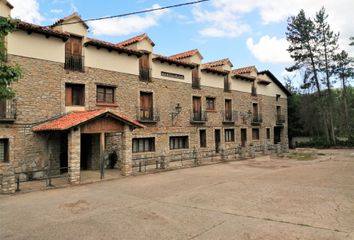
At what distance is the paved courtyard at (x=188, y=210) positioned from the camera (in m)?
6.49

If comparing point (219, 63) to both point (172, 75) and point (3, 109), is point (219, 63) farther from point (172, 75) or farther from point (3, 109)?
point (3, 109)

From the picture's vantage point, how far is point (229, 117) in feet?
85.0

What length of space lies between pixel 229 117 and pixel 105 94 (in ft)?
39.9

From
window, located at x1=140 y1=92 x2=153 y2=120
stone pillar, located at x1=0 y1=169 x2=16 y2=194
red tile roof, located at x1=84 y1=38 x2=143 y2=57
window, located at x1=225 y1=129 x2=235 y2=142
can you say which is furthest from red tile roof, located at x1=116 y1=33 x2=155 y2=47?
stone pillar, located at x1=0 y1=169 x2=16 y2=194

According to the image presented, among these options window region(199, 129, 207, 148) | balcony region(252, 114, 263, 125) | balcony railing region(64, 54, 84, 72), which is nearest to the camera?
balcony railing region(64, 54, 84, 72)

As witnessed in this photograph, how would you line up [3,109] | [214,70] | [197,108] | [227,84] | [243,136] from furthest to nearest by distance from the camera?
[243,136]
[227,84]
[214,70]
[197,108]
[3,109]

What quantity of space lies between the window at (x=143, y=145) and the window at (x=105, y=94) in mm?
2968

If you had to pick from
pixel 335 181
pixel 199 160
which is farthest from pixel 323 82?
pixel 335 181

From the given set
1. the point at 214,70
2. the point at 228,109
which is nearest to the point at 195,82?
the point at 214,70

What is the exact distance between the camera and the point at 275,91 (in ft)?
108

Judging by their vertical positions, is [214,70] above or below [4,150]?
A: above

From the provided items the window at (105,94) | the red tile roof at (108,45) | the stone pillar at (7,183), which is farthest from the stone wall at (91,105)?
the stone pillar at (7,183)

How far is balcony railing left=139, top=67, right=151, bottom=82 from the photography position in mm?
19266

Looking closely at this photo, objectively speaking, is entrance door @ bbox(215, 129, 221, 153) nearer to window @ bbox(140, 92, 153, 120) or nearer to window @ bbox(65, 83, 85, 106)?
window @ bbox(140, 92, 153, 120)
